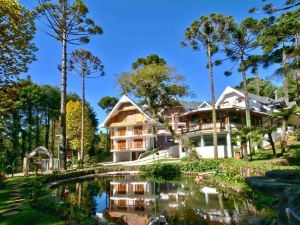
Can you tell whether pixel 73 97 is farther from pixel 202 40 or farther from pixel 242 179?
pixel 242 179

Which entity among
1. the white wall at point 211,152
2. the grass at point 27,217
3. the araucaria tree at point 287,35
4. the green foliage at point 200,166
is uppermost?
the araucaria tree at point 287,35

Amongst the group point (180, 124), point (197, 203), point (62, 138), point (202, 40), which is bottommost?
point (197, 203)

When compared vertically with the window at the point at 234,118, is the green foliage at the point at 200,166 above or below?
below

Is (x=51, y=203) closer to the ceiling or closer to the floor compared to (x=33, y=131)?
closer to the floor

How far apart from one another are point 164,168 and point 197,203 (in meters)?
12.2

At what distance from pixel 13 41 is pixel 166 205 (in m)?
9.79

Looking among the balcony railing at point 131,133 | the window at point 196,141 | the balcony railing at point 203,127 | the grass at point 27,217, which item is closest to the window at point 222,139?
the balcony railing at point 203,127

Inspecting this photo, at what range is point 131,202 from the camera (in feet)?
49.0

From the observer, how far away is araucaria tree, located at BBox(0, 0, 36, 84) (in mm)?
7550

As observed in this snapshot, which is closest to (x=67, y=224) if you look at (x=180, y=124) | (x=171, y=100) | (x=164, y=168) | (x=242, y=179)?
(x=242, y=179)

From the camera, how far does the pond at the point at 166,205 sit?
10.6m

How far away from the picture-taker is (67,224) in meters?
7.99

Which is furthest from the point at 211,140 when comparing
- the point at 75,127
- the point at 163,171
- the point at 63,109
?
the point at 75,127

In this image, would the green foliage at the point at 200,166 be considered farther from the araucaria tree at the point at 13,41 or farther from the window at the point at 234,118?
the araucaria tree at the point at 13,41
